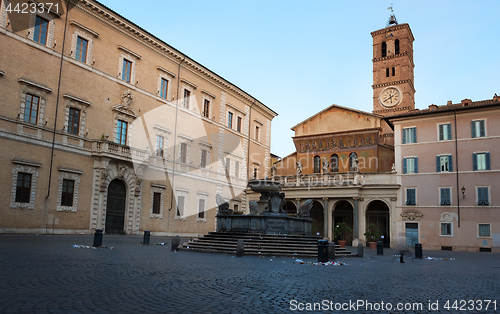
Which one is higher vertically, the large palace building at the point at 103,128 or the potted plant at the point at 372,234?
the large palace building at the point at 103,128

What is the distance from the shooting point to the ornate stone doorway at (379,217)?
38.2 m

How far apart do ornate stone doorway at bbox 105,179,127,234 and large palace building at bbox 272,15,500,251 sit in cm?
1204

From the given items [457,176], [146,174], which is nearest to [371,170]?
[457,176]

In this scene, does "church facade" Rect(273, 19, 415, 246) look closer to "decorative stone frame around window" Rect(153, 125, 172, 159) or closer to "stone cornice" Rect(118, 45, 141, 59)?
"decorative stone frame around window" Rect(153, 125, 172, 159)

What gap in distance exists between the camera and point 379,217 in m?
39.6

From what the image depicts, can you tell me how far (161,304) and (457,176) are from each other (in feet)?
109

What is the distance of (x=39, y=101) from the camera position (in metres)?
24.7

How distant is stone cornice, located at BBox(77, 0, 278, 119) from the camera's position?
28.1 metres

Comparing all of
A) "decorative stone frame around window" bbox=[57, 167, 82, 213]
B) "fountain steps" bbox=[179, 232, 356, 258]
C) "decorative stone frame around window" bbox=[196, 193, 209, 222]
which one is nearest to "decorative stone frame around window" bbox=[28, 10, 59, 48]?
"decorative stone frame around window" bbox=[57, 167, 82, 213]

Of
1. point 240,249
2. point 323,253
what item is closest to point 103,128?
point 240,249

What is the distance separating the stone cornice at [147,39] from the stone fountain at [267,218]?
17.0m

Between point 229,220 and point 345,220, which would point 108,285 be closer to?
point 229,220

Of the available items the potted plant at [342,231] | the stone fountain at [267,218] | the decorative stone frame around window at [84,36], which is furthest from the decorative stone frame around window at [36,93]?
the potted plant at [342,231]

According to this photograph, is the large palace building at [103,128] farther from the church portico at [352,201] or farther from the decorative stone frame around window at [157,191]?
the church portico at [352,201]
